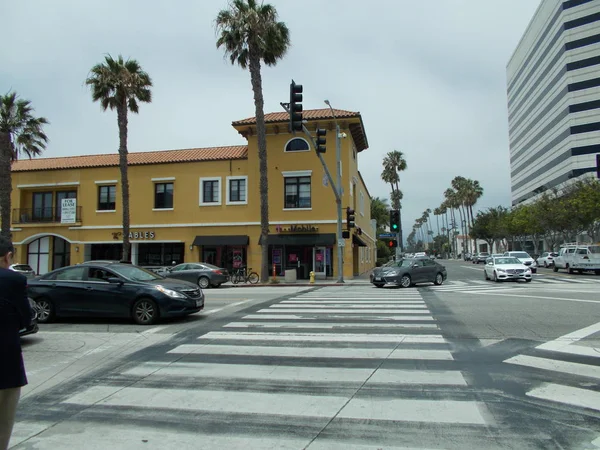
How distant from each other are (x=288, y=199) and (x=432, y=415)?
83.2ft

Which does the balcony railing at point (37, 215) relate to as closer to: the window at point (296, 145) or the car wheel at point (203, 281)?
the car wheel at point (203, 281)

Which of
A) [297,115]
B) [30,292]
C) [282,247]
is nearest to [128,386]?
[30,292]

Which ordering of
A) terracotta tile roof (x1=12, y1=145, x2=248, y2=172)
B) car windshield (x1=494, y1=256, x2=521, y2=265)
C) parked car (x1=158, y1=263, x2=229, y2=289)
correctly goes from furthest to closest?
terracotta tile roof (x1=12, y1=145, x2=248, y2=172)
car windshield (x1=494, y1=256, x2=521, y2=265)
parked car (x1=158, y1=263, x2=229, y2=289)

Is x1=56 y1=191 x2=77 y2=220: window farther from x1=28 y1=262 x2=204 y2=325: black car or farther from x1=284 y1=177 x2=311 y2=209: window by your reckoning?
x1=28 y1=262 x2=204 y2=325: black car

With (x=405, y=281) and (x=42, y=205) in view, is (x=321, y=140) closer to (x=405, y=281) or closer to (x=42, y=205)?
(x=405, y=281)

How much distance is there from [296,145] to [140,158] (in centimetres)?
1184

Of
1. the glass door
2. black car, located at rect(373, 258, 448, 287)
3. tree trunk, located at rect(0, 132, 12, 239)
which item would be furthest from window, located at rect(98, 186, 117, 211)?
black car, located at rect(373, 258, 448, 287)

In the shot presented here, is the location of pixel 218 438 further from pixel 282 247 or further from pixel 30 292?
pixel 282 247

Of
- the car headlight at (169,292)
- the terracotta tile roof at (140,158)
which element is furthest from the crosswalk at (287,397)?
the terracotta tile roof at (140,158)

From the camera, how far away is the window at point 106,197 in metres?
32.2

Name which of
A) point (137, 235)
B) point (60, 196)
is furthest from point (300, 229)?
point (60, 196)

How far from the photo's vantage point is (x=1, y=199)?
27.5 m

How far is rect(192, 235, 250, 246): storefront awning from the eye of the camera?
96.8 feet

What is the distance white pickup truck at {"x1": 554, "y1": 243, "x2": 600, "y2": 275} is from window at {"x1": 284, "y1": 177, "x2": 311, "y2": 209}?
19.2 metres
